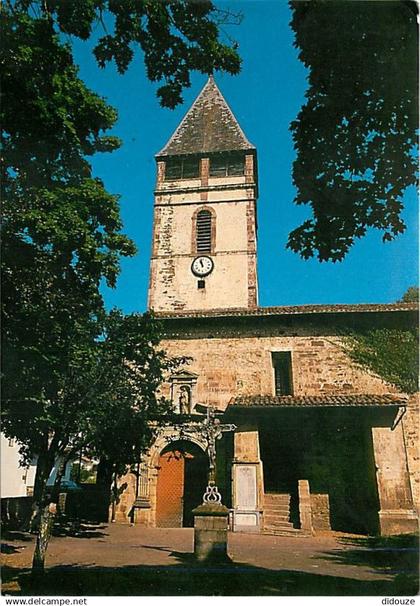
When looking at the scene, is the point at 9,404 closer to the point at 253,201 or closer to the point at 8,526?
the point at 8,526

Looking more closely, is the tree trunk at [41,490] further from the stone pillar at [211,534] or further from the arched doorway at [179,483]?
the arched doorway at [179,483]

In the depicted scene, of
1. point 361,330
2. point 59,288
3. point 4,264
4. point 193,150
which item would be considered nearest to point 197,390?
point 361,330

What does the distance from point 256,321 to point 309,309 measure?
78.2 inches

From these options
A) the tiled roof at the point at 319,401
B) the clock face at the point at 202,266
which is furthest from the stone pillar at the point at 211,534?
the clock face at the point at 202,266

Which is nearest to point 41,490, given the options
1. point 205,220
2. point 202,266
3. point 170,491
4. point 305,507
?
point 170,491

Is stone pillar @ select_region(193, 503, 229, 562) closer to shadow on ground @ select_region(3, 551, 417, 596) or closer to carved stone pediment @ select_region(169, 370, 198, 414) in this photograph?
shadow on ground @ select_region(3, 551, 417, 596)

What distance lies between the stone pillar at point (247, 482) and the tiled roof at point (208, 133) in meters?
17.7

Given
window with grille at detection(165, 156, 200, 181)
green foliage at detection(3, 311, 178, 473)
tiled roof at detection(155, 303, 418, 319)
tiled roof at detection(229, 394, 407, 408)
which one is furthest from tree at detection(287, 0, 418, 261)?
window with grille at detection(165, 156, 200, 181)

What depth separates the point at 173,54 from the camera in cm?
656

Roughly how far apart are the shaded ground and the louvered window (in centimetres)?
1561

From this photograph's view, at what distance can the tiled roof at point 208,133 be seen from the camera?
26.9 metres

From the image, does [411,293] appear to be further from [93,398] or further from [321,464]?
[93,398]

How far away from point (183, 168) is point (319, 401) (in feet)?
56.0

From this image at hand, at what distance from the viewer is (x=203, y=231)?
81.6 ft
